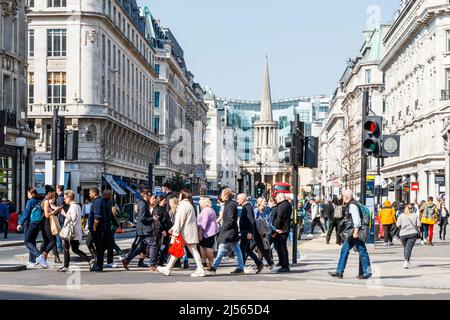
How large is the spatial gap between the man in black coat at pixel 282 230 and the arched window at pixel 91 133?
46591 mm

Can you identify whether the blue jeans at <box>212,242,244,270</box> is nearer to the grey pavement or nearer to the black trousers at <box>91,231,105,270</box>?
the grey pavement

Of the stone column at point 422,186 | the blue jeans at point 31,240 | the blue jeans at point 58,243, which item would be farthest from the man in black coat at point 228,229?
the stone column at point 422,186

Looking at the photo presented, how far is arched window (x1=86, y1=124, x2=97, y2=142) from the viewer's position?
6675 cm

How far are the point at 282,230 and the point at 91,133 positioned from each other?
155 feet

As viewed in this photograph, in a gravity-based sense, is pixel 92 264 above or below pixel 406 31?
below

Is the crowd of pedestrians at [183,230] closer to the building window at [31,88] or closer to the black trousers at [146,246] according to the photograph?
the black trousers at [146,246]

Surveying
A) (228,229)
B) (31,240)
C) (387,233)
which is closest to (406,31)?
(387,233)

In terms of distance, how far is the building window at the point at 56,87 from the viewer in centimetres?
6581

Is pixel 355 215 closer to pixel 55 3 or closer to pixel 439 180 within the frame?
pixel 439 180

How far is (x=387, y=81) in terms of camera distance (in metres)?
95.9

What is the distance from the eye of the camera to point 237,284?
17.8m

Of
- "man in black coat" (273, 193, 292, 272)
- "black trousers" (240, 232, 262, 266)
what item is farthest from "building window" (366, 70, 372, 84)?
"black trousers" (240, 232, 262, 266)

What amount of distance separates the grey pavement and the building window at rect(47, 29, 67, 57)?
1718 inches
